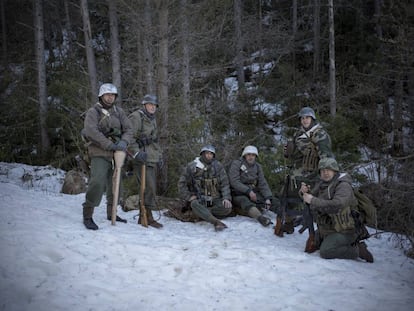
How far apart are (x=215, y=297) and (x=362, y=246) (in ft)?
8.73

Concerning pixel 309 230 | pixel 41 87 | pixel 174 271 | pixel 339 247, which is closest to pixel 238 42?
pixel 41 87

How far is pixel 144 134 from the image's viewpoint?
6.54m

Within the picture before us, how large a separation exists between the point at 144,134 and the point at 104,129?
2.89 feet

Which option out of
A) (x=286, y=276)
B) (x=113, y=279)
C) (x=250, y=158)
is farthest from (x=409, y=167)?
(x=113, y=279)

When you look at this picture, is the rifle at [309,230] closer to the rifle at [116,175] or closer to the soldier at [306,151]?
the soldier at [306,151]

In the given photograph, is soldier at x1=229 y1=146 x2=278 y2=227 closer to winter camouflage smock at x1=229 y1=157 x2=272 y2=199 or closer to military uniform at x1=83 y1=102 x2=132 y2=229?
winter camouflage smock at x1=229 y1=157 x2=272 y2=199

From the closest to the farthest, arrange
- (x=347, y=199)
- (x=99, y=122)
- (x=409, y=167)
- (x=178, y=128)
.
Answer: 1. (x=347, y=199)
2. (x=99, y=122)
3. (x=409, y=167)
4. (x=178, y=128)

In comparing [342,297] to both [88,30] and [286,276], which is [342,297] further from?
[88,30]

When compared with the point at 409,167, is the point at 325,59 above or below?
above

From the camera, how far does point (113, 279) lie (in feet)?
13.1

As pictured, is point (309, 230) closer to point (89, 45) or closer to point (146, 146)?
point (146, 146)

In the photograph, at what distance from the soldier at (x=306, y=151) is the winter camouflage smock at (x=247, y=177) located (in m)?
1.13

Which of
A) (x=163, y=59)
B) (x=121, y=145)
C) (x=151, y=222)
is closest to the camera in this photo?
(x=121, y=145)

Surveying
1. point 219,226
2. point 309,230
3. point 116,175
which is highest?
point 116,175
